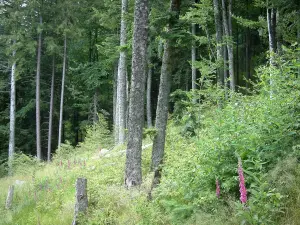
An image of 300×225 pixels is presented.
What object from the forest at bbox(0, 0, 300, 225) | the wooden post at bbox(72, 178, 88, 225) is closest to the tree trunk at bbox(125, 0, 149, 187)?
the forest at bbox(0, 0, 300, 225)

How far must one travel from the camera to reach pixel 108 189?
650cm

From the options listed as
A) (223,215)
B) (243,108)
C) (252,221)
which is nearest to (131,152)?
(243,108)

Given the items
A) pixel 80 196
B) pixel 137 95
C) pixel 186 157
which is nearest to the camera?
pixel 186 157

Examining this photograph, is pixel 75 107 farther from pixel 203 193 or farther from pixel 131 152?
pixel 203 193

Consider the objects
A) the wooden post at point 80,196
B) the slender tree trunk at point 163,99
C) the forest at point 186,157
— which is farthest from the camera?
the slender tree trunk at point 163,99

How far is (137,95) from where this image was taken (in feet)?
23.5

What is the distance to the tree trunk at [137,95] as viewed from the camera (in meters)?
7.02

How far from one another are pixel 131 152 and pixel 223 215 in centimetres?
357

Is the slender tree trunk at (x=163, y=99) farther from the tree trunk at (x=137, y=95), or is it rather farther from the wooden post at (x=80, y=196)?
the wooden post at (x=80, y=196)

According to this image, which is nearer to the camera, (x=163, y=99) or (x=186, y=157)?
(x=186, y=157)

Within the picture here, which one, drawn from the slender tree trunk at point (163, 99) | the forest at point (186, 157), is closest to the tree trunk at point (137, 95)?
the forest at point (186, 157)

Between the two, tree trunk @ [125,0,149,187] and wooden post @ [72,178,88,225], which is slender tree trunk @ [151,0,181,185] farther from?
wooden post @ [72,178,88,225]

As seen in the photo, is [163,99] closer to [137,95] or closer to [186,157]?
[137,95]

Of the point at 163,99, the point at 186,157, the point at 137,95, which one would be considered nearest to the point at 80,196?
the point at 186,157
